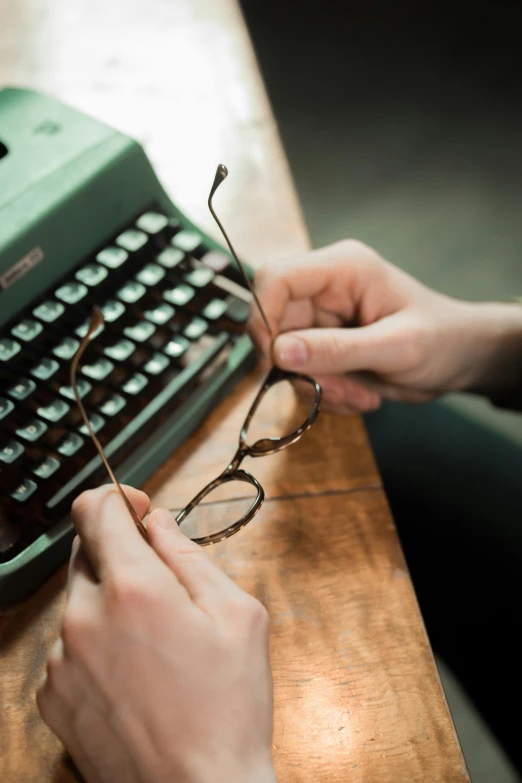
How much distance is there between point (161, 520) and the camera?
0.61 meters

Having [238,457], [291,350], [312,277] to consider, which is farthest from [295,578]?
[312,277]

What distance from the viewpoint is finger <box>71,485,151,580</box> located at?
0.55 meters

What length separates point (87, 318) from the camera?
88cm

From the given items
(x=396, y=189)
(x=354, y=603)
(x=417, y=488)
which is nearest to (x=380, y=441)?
(x=417, y=488)

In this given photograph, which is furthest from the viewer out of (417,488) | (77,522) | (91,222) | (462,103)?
(462,103)

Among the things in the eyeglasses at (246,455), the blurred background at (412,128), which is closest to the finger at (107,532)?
the eyeglasses at (246,455)

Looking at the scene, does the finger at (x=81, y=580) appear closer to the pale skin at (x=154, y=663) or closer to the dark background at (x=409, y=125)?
the pale skin at (x=154, y=663)

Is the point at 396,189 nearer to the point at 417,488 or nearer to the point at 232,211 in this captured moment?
the point at 232,211

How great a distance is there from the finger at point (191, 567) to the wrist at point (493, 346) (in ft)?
1.54

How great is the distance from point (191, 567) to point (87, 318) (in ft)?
1.39

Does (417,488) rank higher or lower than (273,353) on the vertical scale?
lower

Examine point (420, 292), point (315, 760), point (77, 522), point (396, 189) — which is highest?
point (77, 522)

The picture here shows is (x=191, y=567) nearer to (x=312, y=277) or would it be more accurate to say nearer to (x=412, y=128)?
(x=312, y=277)

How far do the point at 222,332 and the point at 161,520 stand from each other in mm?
345
